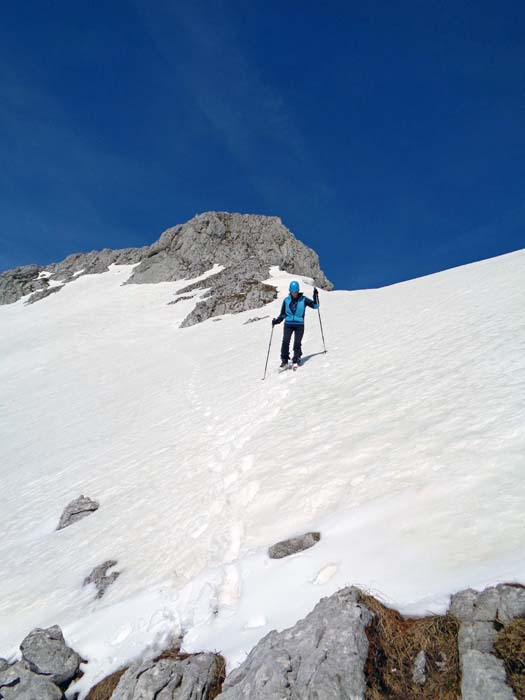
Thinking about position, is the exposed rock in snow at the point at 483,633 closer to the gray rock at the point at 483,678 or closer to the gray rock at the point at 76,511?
the gray rock at the point at 483,678

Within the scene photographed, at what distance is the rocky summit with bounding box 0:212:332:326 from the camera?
211 ft

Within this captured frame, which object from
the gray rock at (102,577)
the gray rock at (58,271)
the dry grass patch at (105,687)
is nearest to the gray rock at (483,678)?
the dry grass patch at (105,687)

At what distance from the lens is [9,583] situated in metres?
6.71

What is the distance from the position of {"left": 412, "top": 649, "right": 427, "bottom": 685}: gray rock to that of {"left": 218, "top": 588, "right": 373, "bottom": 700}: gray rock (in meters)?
0.32

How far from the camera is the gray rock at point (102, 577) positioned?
5570 mm

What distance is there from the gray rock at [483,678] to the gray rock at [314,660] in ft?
2.04

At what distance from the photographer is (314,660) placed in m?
2.67

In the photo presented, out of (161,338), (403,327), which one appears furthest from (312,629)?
(161,338)

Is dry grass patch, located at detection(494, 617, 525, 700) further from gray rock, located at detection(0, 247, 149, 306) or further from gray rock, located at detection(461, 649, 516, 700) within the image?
gray rock, located at detection(0, 247, 149, 306)

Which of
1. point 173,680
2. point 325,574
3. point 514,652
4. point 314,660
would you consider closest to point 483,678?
point 514,652

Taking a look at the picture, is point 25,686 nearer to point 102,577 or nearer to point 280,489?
point 102,577

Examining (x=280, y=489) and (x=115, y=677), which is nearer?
(x=115, y=677)

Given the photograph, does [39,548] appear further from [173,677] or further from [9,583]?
[173,677]

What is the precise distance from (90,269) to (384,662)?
84.8 m
